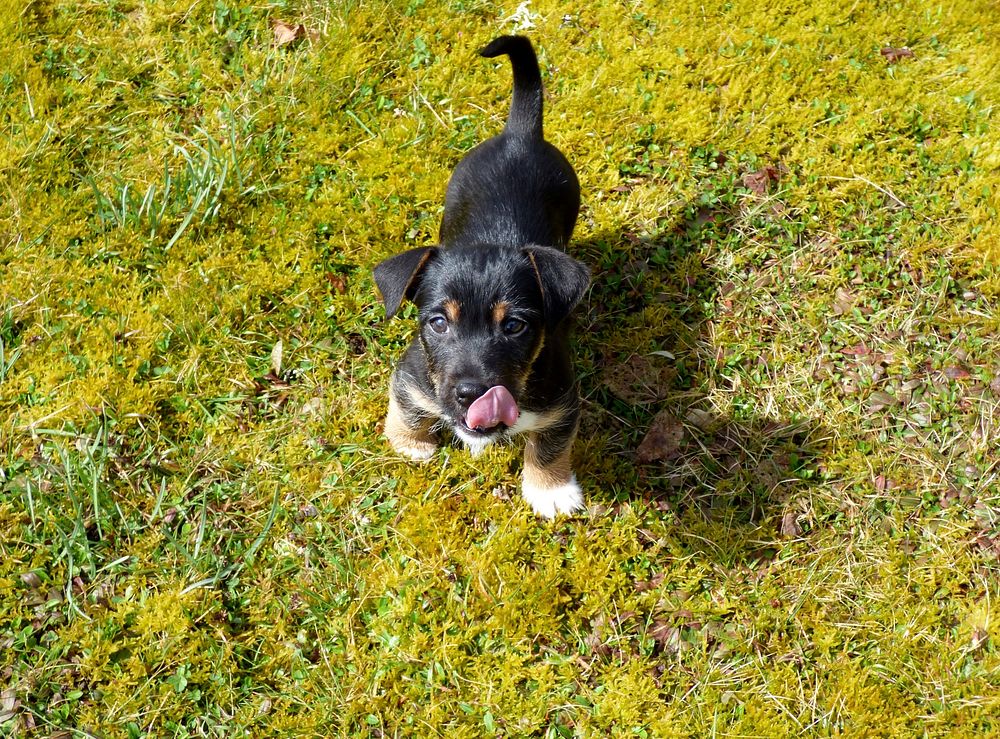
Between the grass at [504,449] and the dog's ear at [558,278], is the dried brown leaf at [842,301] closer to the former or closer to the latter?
the grass at [504,449]

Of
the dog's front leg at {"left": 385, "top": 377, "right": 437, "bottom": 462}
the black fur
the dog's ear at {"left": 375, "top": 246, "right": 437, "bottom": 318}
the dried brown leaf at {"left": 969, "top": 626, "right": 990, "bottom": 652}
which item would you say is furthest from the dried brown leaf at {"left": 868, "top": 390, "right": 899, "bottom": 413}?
the dog's ear at {"left": 375, "top": 246, "right": 437, "bottom": 318}

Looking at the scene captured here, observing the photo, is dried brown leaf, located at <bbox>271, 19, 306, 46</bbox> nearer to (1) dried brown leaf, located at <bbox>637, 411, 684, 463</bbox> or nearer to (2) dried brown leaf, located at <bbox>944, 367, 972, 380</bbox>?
(1) dried brown leaf, located at <bbox>637, 411, 684, 463</bbox>

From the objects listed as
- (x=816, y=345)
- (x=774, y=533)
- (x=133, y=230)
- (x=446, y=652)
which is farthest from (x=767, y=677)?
(x=133, y=230)

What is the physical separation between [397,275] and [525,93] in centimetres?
165

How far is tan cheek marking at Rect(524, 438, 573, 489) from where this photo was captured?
4.23 metres

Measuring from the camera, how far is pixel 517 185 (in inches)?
175

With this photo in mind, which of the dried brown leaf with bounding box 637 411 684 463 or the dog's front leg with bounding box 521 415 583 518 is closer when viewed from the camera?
the dog's front leg with bounding box 521 415 583 518

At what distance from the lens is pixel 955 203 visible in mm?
5438

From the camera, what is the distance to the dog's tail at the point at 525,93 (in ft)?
14.9

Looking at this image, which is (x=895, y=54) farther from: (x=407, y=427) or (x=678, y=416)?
(x=407, y=427)

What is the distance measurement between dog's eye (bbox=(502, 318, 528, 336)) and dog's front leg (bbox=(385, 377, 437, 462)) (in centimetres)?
70

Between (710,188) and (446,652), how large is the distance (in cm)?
351

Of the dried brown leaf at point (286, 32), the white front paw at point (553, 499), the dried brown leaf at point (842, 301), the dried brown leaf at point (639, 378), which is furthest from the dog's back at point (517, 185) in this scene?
the dried brown leaf at point (286, 32)

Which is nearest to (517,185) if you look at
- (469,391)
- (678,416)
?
(469,391)
